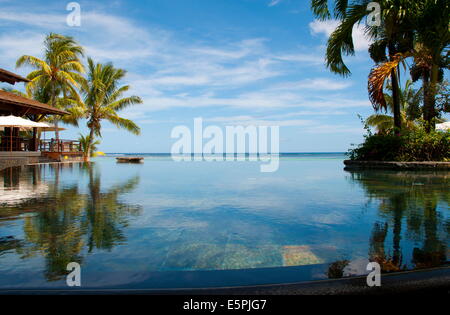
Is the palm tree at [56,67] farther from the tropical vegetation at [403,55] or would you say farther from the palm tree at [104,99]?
the tropical vegetation at [403,55]

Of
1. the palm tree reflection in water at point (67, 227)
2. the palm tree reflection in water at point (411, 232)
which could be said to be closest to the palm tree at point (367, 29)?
the palm tree reflection in water at point (411, 232)

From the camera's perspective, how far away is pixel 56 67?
78.7 ft

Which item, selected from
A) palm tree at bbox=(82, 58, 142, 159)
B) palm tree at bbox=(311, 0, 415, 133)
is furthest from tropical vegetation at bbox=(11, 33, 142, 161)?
palm tree at bbox=(311, 0, 415, 133)

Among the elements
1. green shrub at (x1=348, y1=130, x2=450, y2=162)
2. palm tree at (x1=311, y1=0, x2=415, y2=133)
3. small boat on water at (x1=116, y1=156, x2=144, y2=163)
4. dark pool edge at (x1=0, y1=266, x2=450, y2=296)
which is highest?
palm tree at (x1=311, y1=0, x2=415, y2=133)

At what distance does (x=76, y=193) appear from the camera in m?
6.75

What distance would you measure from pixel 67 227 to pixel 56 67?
24.7 metres

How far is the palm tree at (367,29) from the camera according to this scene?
12571 mm

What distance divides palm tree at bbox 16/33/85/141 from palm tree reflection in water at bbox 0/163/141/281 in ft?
70.9

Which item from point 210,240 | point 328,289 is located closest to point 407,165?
point 210,240

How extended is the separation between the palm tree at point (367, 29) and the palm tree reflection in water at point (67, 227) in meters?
12.4

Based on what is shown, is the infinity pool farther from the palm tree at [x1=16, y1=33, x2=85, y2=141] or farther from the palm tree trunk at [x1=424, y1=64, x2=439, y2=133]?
the palm tree at [x1=16, y1=33, x2=85, y2=141]

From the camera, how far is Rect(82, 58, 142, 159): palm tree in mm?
26078

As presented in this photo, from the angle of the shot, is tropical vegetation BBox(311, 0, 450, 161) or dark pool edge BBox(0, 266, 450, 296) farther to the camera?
tropical vegetation BBox(311, 0, 450, 161)
